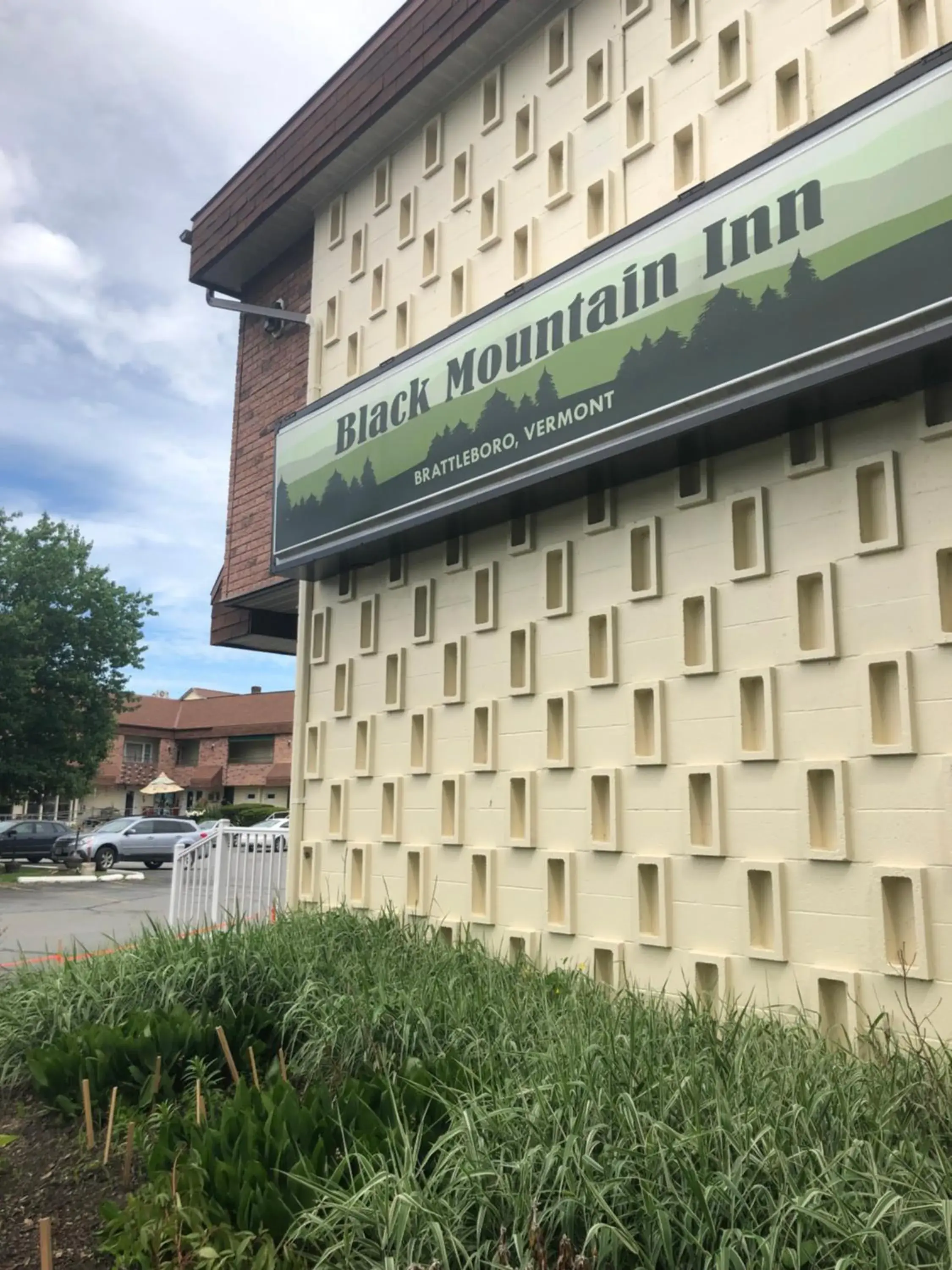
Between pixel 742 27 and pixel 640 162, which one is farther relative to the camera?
pixel 640 162

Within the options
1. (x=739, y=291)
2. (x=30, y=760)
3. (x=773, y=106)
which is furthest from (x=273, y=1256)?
(x=30, y=760)

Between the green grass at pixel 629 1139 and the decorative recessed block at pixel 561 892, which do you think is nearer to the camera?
the green grass at pixel 629 1139

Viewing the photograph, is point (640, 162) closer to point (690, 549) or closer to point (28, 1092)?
point (690, 549)

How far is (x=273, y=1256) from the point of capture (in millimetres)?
2703

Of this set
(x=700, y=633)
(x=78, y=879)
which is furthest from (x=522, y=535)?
(x=78, y=879)

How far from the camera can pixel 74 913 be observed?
15.9 metres

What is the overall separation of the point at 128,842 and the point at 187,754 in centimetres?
1925

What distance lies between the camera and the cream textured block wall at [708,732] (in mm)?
4445

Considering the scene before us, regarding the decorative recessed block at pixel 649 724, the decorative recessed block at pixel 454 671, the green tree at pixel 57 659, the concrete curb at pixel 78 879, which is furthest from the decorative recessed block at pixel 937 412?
the green tree at pixel 57 659

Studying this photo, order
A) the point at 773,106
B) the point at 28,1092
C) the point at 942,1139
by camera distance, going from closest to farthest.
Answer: the point at 942,1139, the point at 28,1092, the point at 773,106

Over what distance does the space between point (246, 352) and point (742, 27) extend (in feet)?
20.1

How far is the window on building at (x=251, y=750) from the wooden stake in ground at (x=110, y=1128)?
3799 cm

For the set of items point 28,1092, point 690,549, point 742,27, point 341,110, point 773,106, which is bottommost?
point 28,1092

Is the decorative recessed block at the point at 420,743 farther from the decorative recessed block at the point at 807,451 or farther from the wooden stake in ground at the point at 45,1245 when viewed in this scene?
the wooden stake in ground at the point at 45,1245
